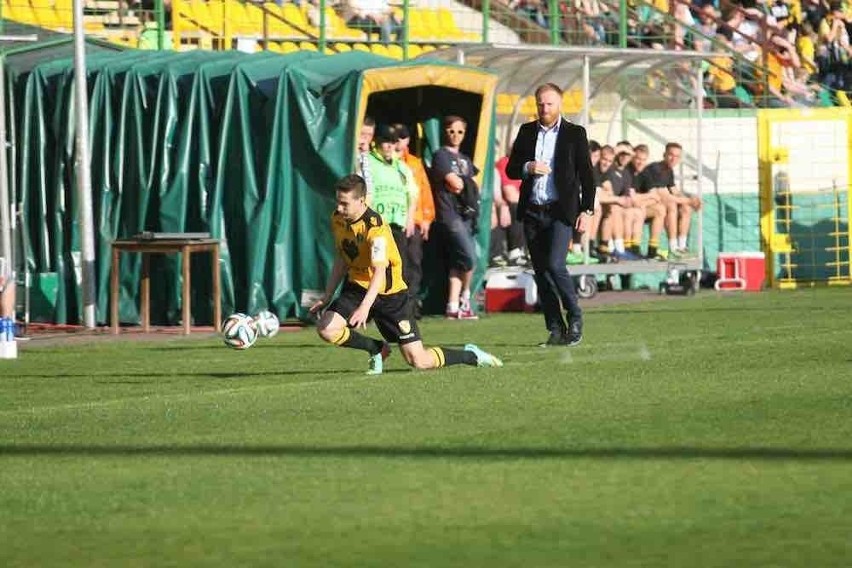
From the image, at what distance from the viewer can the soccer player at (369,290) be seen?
14.1 m

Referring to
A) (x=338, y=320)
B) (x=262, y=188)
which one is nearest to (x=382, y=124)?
(x=262, y=188)

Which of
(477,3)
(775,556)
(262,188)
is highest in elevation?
(477,3)

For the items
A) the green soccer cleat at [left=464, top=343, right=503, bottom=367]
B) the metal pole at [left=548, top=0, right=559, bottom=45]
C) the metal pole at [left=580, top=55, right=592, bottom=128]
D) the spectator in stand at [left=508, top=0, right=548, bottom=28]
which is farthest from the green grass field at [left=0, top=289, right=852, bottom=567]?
the spectator in stand at [left=508, top=0, right=548, bottom=28]

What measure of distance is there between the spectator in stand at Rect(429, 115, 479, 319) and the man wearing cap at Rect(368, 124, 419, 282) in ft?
3.53

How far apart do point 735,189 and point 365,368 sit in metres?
15.2

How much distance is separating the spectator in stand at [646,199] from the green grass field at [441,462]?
11885 mm

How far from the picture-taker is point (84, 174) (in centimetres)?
2116

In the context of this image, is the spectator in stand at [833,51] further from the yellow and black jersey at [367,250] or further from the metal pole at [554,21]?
the yellow and black jersey at [367,250]

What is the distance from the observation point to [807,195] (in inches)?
1174

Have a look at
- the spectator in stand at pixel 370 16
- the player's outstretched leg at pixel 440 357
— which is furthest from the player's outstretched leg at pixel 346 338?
the spectator in stand at pixel 370 16

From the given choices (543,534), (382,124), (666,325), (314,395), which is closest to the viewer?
(543,534)

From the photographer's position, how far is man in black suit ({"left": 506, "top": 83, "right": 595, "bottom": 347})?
56.4ft

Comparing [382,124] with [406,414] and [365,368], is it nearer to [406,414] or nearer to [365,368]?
[365,368]

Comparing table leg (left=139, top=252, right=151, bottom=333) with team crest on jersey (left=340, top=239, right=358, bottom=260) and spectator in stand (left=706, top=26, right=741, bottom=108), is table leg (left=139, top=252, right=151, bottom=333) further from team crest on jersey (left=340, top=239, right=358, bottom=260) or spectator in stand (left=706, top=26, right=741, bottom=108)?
spectator in stand (left=706, top=26, right=741, bottom=108)
